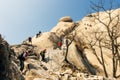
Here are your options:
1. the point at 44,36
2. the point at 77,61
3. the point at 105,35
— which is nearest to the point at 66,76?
the point at 77,61

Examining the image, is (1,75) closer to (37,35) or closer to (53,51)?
(53,51)

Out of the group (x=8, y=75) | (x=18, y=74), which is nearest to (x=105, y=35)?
(x=18, y=74)

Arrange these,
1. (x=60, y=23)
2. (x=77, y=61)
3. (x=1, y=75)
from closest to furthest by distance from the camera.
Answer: (x=1, y=75)
(x=77, y=61)
(x=60, y=23)

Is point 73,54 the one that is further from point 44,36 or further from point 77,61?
point 44,36

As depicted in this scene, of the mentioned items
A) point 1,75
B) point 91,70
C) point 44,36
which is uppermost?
point 44,36

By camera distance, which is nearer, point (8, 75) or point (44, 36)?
point (8, 75)

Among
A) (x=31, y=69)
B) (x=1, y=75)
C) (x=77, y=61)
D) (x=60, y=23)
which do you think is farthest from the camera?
(x=60, y=23)

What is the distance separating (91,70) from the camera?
51.1 m

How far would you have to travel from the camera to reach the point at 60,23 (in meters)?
75.7

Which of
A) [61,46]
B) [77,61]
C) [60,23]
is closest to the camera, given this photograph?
[77,61]

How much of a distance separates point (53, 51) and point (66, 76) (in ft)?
45.1

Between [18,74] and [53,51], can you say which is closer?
[18,74]

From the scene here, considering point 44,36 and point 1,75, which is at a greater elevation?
point 44,36

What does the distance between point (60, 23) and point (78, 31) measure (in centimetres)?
1257
